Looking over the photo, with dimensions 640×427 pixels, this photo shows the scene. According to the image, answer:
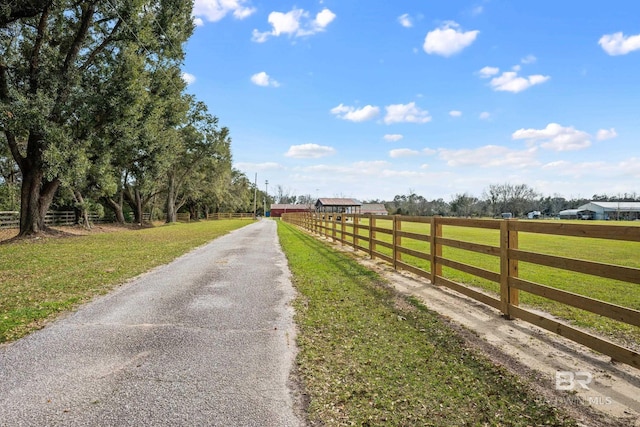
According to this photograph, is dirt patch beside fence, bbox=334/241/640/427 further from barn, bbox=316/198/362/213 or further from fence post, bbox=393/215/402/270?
barn, bbox=316/198/362/213

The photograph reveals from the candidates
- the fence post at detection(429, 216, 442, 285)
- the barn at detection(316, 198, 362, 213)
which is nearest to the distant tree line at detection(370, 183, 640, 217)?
A: the barn at detection(316, 198, 362, 213)

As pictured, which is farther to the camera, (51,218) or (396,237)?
(51,218)

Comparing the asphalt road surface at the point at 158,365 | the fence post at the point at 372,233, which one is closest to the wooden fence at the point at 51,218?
the asphalt road surface at the point at 158,365

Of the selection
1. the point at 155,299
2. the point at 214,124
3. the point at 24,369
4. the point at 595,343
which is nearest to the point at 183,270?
the point at 155,299

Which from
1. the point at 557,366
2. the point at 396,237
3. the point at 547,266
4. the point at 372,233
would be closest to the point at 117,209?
the point at 372,233

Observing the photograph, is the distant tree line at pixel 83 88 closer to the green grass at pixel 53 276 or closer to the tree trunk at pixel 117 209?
the green grass at pixel 53 276

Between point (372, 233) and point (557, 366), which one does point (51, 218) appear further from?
point (557, 366)

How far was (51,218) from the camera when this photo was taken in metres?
25.8

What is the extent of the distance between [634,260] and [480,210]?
290 ft

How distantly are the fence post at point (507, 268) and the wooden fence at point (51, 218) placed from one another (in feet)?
86.3

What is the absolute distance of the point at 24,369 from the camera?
9.85 ft

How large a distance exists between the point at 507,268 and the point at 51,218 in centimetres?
3031

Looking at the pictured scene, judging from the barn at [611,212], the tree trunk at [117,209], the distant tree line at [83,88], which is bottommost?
the barn at [611,212]

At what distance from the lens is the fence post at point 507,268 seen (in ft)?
14.4
